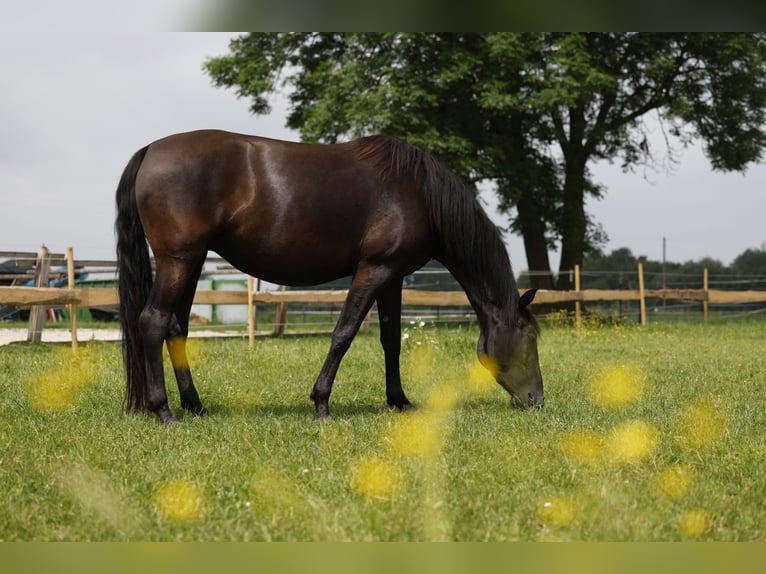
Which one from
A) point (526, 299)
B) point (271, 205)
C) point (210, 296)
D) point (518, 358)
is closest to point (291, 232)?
point (271, 205)

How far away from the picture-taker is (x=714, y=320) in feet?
69.5

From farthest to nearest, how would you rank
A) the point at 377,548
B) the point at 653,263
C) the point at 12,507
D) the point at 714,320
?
the point at 653,263, the point at 714,320, the point at 12,507, the point at 377,548

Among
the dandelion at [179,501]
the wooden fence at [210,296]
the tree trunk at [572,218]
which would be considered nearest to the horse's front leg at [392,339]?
the dandelion at [179,501]

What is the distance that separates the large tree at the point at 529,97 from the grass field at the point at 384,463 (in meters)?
10.8

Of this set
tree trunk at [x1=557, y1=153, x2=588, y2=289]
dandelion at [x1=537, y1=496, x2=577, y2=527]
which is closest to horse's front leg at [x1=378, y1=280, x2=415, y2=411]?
dandelion at [x1=537, y1=496, x2=577, y2=527]

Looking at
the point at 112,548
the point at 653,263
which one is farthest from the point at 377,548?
the point at 653,263

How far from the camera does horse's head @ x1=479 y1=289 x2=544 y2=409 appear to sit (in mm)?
5527

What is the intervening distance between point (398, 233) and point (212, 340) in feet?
26.4

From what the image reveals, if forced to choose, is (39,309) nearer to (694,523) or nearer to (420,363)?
(420,363)

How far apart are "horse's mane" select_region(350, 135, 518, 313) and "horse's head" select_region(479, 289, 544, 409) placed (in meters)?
0.15

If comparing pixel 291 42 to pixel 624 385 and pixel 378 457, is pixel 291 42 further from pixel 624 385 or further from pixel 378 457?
pixel 378 457

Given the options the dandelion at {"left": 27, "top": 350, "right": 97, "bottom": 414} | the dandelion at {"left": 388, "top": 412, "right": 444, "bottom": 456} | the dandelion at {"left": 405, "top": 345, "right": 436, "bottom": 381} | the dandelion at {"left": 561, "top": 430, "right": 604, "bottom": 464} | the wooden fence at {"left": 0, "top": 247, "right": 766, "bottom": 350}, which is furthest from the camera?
the wooden fence at {"left": 0, "top": 247, "right": 766, "bottom": 350}

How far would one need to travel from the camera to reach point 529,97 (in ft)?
55.6

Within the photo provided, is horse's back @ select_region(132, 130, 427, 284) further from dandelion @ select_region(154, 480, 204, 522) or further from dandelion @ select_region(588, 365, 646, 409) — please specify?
dandelion @ select_region(588, 365, 646, 409)
